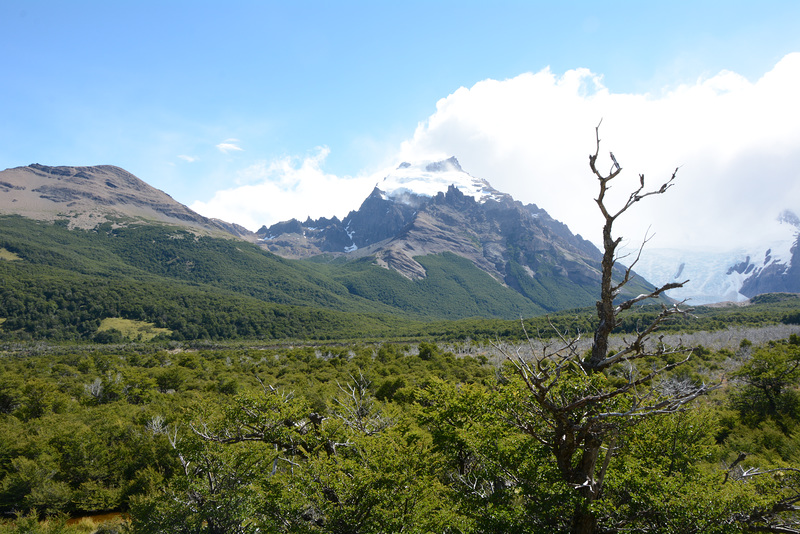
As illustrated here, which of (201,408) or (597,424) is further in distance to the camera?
(201,408)

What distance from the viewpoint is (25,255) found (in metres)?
181

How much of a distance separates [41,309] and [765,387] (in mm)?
184957

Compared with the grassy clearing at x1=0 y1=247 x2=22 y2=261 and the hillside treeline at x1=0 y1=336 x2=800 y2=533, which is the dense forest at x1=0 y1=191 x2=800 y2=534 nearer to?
the hillside treeline at x1=0 y1=336 x2=800 y2=533

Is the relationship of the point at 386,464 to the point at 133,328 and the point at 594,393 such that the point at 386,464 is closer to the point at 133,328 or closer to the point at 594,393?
the point at 594,393

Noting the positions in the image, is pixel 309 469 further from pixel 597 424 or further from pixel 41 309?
pixel 41 309

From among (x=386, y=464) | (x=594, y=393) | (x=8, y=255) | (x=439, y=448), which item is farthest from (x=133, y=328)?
(x=594, y=393)

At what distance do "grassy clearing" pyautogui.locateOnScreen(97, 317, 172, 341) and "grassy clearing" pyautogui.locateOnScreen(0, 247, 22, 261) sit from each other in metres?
91.0

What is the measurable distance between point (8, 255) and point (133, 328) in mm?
110082

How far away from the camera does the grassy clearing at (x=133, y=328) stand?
12400 cm

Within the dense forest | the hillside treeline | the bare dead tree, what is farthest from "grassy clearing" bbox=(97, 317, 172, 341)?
the bare dead tree

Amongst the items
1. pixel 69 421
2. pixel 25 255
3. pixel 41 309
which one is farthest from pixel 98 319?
pixel 69 421

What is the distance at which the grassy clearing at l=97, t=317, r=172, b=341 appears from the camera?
124 metres

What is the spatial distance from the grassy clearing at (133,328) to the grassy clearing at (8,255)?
298ft

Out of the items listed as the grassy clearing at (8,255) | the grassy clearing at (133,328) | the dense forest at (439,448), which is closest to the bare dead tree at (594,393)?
the dense forest at (439,448)
